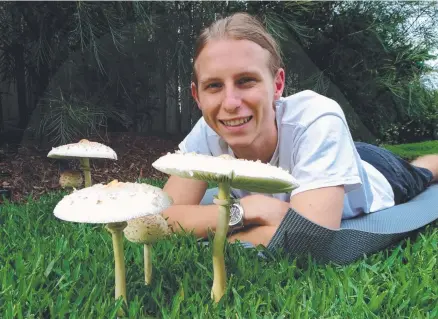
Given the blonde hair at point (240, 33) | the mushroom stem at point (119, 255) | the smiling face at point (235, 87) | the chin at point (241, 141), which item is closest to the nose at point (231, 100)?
the smiling face at point (235, 87)

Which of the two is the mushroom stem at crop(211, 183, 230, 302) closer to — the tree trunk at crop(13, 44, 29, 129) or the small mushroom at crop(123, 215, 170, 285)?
the small mushroom at crop(123, 215, 170, 285)

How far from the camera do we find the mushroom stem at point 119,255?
51.8 inches

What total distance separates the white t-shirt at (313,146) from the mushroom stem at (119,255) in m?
0.91

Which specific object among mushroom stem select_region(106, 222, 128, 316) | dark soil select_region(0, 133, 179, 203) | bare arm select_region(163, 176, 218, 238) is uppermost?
mushroom stem select_region(106, 222, 128, 316)

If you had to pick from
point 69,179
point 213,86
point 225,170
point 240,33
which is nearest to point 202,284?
point 225,170

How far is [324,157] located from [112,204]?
1.16 m

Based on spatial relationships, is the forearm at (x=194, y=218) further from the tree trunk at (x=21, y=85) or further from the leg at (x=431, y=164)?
the tree trunk at (x=21, y=85)

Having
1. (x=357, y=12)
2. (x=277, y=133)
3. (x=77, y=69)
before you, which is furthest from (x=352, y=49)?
(x=277, y=133)

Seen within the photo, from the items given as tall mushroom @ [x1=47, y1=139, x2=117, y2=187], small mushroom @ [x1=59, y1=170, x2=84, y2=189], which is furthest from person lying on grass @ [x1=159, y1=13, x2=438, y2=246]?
small mushroom @ [x1=59, y1=170, x2=84, y2=189]

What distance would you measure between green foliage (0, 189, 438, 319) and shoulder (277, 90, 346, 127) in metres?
0.66

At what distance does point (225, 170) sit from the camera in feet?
3.88

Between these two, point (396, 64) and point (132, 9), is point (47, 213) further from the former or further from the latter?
point (396, 64)

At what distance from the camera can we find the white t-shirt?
6.65ft

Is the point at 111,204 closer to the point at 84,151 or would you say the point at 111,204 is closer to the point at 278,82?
the point at 278,82
